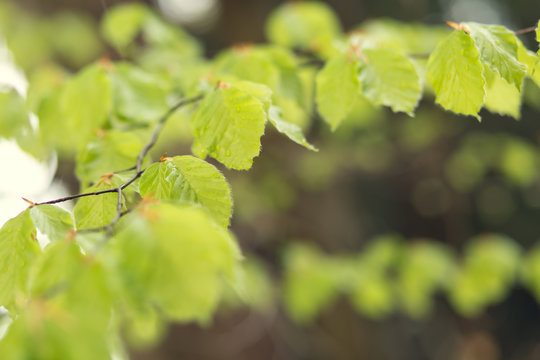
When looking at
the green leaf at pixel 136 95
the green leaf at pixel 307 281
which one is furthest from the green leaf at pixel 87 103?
the green leaf at pixel 307 281

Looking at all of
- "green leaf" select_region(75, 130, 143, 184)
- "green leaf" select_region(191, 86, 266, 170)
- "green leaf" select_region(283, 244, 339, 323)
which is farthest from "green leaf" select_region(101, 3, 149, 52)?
"green leaf" select_region(283, 244, 339, 323)

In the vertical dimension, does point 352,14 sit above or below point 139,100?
below

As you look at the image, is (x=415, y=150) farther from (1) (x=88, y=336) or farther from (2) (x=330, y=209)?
(1) (x=88, y=336)

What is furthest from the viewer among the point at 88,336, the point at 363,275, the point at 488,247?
the point at 363,275

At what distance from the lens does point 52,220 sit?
68 centimetres

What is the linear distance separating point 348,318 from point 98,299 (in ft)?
8.68

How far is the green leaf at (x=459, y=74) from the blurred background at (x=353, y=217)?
1447 millimetres

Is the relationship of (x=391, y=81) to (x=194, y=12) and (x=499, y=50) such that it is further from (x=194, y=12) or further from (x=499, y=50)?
(x=194, y=12)

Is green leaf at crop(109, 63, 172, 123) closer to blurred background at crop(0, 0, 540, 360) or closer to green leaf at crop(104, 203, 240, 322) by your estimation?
green leaf at crop(104, 203, 240, 322)

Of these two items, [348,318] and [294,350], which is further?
[294,350]

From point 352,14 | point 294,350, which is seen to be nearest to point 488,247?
point 294,350

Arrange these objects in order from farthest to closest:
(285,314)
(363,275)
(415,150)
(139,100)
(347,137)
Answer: (285,314)
(415,150)
(347,137)
(363,275)
(139,100)

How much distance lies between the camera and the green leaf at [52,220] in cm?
66

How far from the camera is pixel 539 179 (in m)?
2.85
